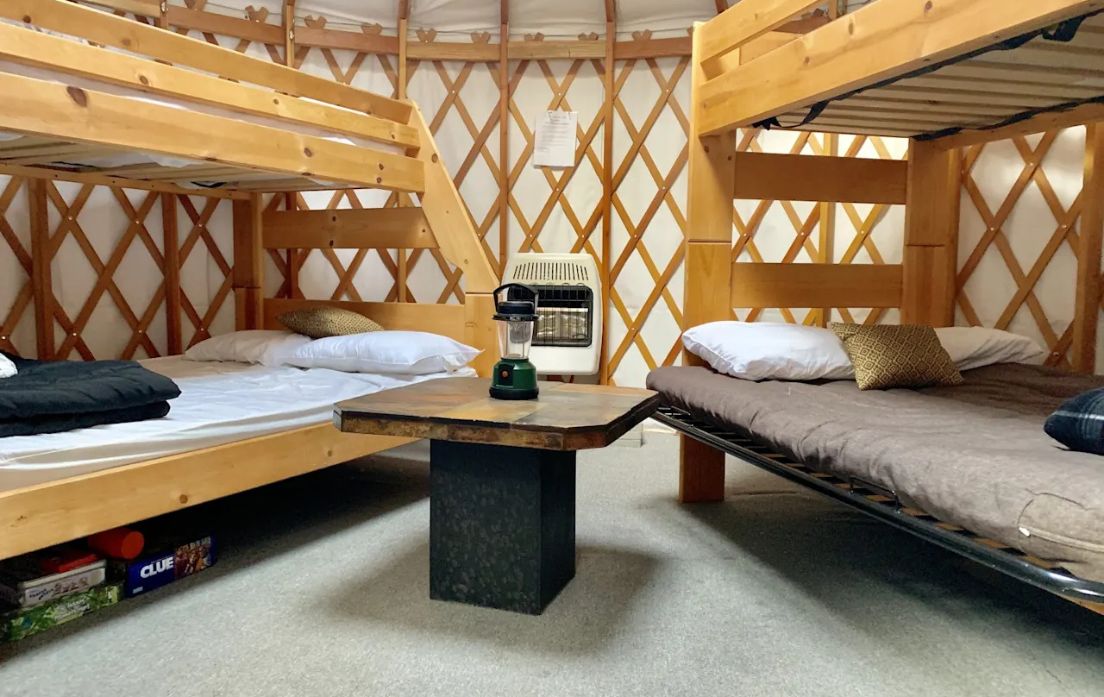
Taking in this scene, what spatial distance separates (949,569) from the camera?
1.82 m

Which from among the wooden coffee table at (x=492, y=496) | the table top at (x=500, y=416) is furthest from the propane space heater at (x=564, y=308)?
the wooden coffee table at (x=492, y=496)

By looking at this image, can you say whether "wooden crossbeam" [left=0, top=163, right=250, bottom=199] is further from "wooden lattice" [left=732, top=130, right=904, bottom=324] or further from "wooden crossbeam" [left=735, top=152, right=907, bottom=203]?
"wooden lattice" [left=732, top=130, right=904, bottom=324]

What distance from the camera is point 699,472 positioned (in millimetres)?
2369

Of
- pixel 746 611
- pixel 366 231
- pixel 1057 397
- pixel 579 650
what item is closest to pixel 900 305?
pixel 1057 397

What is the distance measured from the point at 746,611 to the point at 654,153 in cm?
252

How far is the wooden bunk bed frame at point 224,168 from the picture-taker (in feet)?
4.89

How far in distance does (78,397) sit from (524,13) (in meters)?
2.86

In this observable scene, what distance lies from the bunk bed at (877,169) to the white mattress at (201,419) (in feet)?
3.12

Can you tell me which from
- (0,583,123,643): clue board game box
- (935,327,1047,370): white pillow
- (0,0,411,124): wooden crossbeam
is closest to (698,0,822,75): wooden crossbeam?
(935,327,1047,370): white pillow

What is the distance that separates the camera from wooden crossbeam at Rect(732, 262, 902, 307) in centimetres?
239

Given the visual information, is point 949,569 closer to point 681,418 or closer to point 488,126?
point 681,418

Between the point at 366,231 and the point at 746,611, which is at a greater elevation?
the point at 366,231

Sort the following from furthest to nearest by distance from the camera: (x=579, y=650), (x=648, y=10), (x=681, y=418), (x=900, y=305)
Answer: (x=648, y=10) → (x=900, y=305) → (x=681, y=418) → (x=579, y=650)

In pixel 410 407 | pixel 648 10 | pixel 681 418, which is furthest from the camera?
pixel 648 10
